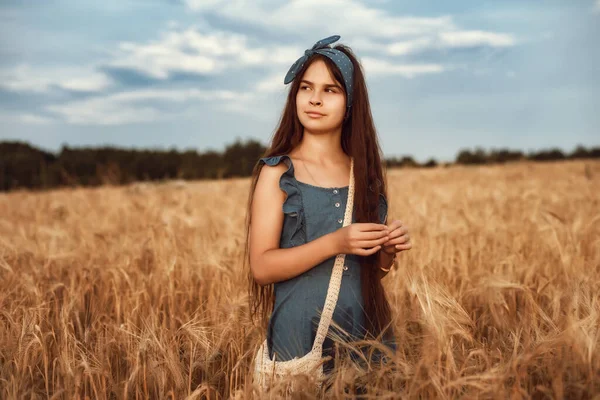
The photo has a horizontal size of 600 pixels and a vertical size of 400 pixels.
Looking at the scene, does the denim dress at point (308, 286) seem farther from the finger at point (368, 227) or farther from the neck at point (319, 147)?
the finger at point (368, 227)

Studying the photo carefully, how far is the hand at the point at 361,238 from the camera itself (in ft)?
5.50

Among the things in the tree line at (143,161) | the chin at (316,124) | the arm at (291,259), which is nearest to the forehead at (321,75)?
the chin at (316,124)

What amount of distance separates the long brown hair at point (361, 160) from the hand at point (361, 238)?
0.72ft

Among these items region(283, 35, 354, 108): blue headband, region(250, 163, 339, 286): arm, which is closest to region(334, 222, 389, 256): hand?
region(250, 163, 339, 286): arm

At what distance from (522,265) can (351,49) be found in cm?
173

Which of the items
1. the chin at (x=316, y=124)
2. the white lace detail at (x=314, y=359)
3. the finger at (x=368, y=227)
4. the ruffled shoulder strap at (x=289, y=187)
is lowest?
the white lace detail at (x=314, y=359)

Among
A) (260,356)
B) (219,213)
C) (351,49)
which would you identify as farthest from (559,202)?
(260,356)

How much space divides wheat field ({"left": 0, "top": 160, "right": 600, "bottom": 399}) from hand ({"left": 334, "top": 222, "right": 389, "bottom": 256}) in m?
0.19

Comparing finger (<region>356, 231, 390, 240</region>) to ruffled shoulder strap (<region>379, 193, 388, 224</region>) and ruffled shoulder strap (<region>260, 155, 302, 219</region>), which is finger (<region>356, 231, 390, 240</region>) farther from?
ruffled shoulder strap (<region>379, 193, 388, 224</region>)

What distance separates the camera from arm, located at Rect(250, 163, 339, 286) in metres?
Result: 1.80

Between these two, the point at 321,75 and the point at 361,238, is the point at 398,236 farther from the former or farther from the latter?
the point at 321,75

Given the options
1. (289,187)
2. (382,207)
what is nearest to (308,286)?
(289,187)

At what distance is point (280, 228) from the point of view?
192 centimetres

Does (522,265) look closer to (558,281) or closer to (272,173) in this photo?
(558,281)
